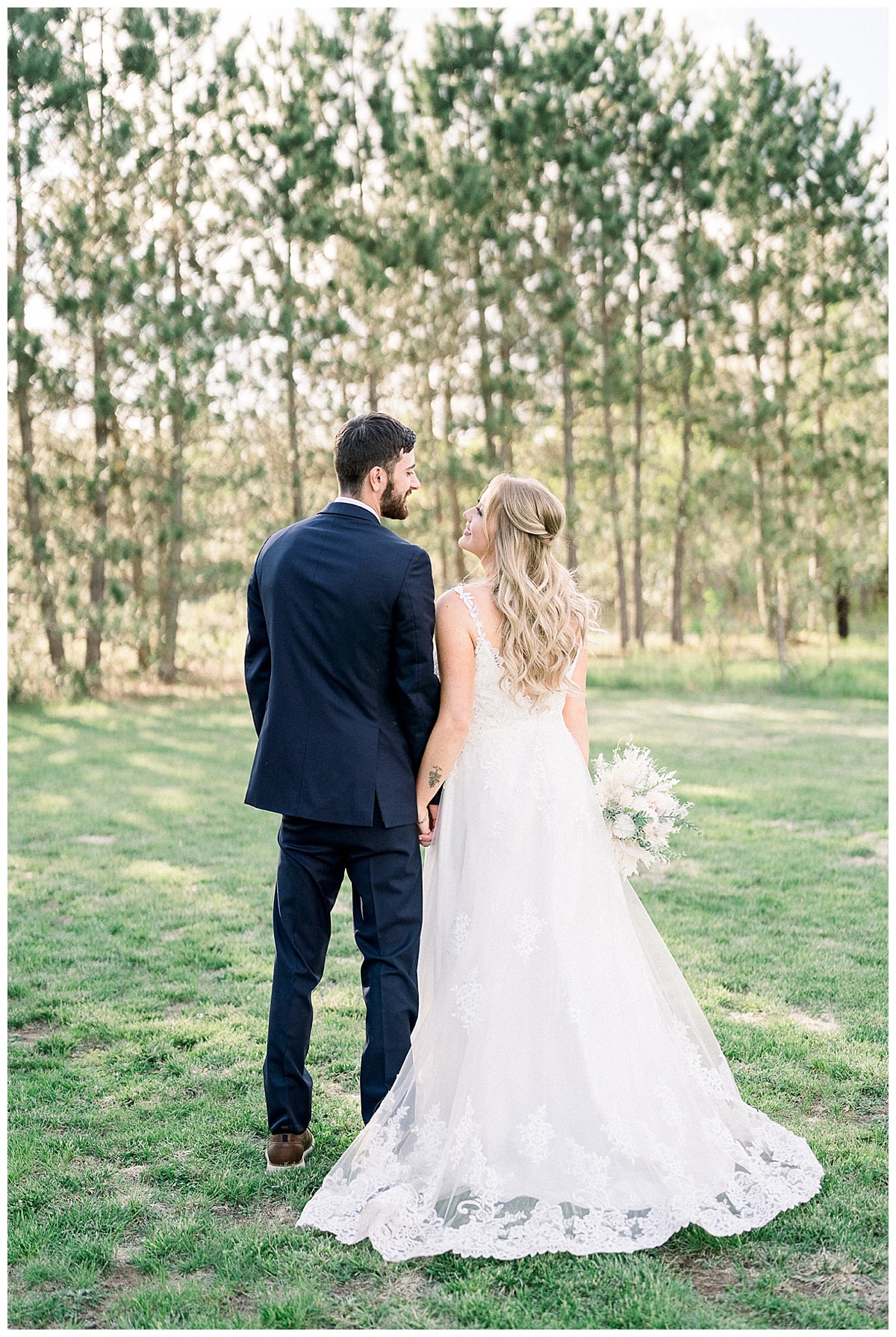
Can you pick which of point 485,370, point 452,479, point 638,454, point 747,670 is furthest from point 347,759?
point 638,454

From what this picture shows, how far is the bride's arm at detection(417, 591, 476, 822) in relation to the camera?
3061 millimetres

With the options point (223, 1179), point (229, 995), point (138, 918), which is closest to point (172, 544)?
point (138, 918)

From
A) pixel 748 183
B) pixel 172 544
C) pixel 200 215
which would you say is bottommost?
pixel 172 544

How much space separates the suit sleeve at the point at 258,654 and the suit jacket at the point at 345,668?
12 cm

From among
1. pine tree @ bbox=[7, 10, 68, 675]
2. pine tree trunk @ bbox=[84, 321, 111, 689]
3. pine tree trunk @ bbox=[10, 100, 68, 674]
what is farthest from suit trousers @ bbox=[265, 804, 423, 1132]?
pine tree @ bbox=[7, 10, 68, 675]

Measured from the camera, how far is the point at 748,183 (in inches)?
733

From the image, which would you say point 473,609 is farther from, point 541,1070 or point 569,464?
point 569,464

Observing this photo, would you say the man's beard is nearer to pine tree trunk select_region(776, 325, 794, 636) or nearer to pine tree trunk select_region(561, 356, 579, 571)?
pine tree trunk select_region(561, 356, 579, 571)

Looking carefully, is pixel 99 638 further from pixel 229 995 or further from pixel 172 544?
pixel 229 995

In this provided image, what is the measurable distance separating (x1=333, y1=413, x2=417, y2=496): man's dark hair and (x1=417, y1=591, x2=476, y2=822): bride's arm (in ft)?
1.39

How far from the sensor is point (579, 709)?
10.7ft

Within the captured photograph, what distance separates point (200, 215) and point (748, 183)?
963 centimetres

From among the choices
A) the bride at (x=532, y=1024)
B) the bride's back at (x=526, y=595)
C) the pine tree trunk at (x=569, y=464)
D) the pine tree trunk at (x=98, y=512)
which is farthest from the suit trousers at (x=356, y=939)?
the pine tree trunk at (x=569, y=464)

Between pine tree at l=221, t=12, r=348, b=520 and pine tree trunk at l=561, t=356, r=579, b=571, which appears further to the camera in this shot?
pine tree trunk at l=561, t=356, r=579, b=571
